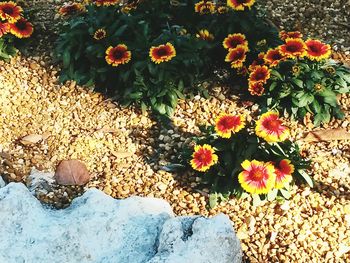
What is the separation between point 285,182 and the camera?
369 cm

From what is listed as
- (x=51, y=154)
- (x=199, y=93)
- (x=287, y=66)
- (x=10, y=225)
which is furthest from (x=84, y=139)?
(x=287, y=66)

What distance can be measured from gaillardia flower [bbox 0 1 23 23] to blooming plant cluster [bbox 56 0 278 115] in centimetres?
40

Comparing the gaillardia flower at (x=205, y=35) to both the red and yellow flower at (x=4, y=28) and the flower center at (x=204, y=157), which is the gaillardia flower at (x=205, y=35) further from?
the red and yellow flower at (x=4, y=28)

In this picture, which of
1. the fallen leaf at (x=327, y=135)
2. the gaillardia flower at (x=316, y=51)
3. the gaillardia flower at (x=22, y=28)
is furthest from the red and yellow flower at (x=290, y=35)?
the gaillardia flower at (x=22, y=28)

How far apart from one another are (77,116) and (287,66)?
1592 mm

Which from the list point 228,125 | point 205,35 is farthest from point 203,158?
point 205,35

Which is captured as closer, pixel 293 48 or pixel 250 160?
pixel 250 160

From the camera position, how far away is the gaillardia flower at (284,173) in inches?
145

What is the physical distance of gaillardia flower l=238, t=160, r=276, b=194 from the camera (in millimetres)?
3605

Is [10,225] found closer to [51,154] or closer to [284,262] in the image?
[51,154]

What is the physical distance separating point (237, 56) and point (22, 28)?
6.13 ft

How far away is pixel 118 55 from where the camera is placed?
4.44 meters

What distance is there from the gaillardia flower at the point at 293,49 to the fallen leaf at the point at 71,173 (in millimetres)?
1576

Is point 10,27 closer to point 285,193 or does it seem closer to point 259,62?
point 259,62
